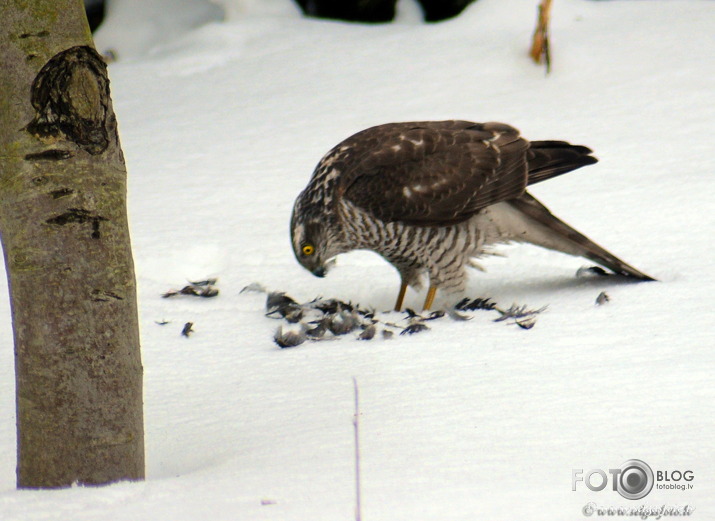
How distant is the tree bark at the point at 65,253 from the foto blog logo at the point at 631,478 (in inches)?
38.3

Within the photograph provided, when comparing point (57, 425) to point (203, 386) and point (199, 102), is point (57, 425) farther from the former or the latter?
point (199, 102)

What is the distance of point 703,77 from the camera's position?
235 inches

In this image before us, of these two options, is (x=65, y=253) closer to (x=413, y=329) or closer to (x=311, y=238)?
(x=413, y=329)

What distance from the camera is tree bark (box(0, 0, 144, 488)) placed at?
1869 mm

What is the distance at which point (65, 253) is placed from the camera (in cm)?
191

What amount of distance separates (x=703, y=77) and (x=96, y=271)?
5036 mm

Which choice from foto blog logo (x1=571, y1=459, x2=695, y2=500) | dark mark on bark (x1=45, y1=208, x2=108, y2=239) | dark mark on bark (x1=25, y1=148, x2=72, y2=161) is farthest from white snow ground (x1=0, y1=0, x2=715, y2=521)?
dark mark on bark (x1=25, y1=148, x2=72, y2=161)

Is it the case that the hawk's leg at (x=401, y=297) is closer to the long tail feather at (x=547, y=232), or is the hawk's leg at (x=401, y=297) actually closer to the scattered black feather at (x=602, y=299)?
the long tail feather at (x=547, y=232)

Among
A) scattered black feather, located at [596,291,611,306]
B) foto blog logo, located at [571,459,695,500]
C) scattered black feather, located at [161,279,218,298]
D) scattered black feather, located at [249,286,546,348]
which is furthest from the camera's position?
scattered black feather, located at [161,279,218,298]

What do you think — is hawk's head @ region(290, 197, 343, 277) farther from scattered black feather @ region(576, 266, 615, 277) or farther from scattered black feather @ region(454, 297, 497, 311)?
scattered black feather @ region(576, 266, 615, 277)

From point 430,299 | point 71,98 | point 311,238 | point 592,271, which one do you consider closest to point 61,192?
point 71,98

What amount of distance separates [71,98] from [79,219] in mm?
247

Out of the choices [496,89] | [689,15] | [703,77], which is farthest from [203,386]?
Result: [689,15]

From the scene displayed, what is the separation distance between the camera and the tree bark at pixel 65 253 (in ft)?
6.13
